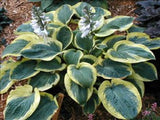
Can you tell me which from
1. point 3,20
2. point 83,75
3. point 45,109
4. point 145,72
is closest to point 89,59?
point 83,75

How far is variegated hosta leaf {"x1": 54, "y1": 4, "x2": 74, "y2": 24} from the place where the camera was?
313 cm

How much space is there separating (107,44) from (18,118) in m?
1.22

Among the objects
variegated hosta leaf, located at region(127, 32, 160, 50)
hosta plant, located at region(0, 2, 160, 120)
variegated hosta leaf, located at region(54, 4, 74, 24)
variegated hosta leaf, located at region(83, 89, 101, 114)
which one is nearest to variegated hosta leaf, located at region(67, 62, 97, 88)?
hosta plant, located at region(0, 2, 160, 120)

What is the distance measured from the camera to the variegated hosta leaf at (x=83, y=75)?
2.32 metres

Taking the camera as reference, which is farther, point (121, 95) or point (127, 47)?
point (127, 47)

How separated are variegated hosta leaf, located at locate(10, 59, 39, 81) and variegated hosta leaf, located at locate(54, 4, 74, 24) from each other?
0.69 m

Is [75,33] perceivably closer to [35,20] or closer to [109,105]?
[35,20]

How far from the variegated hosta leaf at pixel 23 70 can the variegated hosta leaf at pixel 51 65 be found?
7 centimetres

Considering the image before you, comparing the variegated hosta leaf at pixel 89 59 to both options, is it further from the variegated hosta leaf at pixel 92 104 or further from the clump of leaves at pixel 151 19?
the clump of leaves at pixel 151 19

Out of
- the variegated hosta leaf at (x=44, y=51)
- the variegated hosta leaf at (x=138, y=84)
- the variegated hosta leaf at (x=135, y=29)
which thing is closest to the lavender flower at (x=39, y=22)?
the variegated hosta leaf at (x=44, y=51)

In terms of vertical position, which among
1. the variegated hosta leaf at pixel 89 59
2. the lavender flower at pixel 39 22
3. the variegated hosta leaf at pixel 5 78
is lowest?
the variegated hosta leaf at pixel 5 78

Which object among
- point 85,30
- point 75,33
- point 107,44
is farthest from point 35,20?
point 107,44

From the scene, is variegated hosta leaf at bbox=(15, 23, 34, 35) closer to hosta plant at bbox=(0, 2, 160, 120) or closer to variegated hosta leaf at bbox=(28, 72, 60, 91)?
hosta plant at bbox=(0, 2, 160, 120)

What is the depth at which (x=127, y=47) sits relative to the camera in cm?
265
